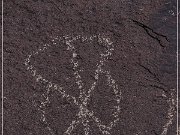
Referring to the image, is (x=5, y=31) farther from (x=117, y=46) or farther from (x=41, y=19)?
(x=117, y=46)

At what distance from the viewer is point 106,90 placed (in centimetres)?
212

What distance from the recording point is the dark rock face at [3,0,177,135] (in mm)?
2117

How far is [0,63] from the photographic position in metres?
2.12

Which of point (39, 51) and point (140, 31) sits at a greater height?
point (140, 31)

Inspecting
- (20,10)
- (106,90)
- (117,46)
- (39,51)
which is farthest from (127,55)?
(20,10)

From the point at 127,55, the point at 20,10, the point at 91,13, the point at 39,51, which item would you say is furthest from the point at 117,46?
the point at 20,10

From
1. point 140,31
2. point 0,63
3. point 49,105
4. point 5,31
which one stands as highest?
point 140,31

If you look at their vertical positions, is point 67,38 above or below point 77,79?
above

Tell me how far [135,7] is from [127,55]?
26 cm

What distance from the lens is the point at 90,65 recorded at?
2121 millimetres

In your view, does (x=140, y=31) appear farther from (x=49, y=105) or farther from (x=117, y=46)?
(x=49, y=105)

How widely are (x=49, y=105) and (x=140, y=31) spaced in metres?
0.61

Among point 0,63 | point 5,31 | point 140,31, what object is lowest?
point 0,63

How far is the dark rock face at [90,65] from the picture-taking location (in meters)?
2.12
